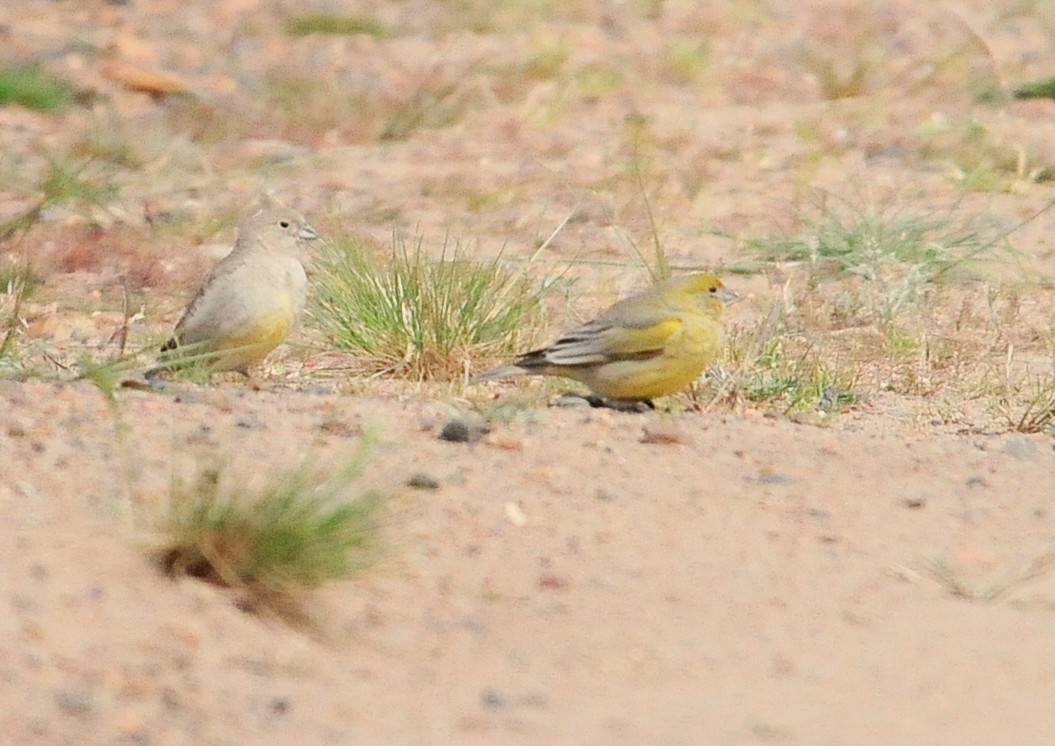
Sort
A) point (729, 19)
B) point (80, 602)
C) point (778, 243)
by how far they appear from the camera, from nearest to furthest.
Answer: point (80, 602), point (778, 243), point (729, 19)

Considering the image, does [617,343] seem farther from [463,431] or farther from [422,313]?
[463,431]

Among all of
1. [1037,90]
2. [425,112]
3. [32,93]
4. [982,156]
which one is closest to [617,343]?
[982,156]

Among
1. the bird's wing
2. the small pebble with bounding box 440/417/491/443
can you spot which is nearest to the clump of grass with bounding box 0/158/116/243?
the small pebble with bounding box 440/417/491/443

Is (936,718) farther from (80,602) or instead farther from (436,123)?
(436,123)

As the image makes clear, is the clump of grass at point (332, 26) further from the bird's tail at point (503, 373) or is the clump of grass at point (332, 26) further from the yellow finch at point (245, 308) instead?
the bird's tail at point (503, 373)

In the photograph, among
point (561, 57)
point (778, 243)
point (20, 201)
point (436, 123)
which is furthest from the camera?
point (561, 57)

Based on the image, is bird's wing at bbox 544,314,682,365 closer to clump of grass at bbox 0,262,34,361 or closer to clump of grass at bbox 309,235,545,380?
clump of grass at bbox 309,235,545,380

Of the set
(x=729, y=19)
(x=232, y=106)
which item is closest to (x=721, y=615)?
(x=232, y=106)

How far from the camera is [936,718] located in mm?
4426

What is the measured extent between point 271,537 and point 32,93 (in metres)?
8.91

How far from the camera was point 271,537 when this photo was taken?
16.3 ft

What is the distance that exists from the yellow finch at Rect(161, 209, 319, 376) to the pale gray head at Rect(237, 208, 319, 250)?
1 centimetres

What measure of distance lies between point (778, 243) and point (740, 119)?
3.43m

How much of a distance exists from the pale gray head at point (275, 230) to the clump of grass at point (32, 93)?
18.1 feet
